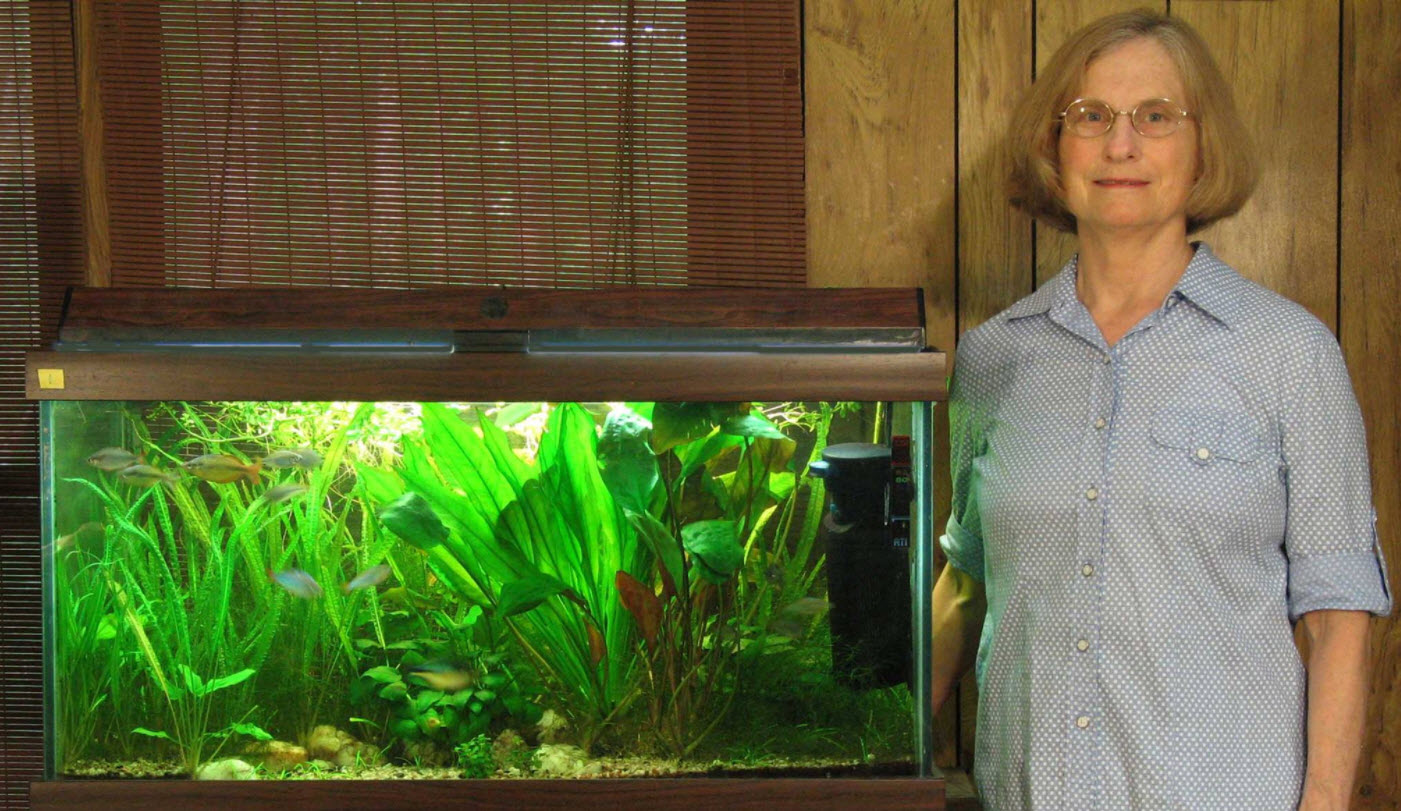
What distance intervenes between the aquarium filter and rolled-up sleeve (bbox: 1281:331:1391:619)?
497mm

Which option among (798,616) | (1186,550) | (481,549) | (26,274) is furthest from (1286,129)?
(26,274)

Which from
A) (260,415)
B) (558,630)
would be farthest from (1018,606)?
(260,415)

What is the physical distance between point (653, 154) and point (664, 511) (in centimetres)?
86

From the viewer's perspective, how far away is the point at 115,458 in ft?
5.87

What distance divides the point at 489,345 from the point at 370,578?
1.17 feet

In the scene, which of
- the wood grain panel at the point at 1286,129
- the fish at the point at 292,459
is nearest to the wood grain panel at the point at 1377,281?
the wood grain panel at the point at 1286,129

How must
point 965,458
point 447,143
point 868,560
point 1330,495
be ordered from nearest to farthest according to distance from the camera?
point 1330,495
point 868,560
point 965,458
point 447,143

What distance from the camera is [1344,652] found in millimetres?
1710

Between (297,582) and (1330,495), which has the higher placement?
(1330,495)

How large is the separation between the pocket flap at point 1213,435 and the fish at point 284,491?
3.78 feet

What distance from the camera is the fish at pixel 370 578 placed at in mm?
1799

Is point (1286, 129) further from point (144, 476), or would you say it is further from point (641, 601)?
point (144, 476)

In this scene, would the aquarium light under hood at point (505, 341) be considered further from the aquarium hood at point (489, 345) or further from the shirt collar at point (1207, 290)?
the shirt collar at point (1207, 290)

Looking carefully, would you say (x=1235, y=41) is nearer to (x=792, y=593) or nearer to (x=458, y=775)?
(x=792, y=593)
